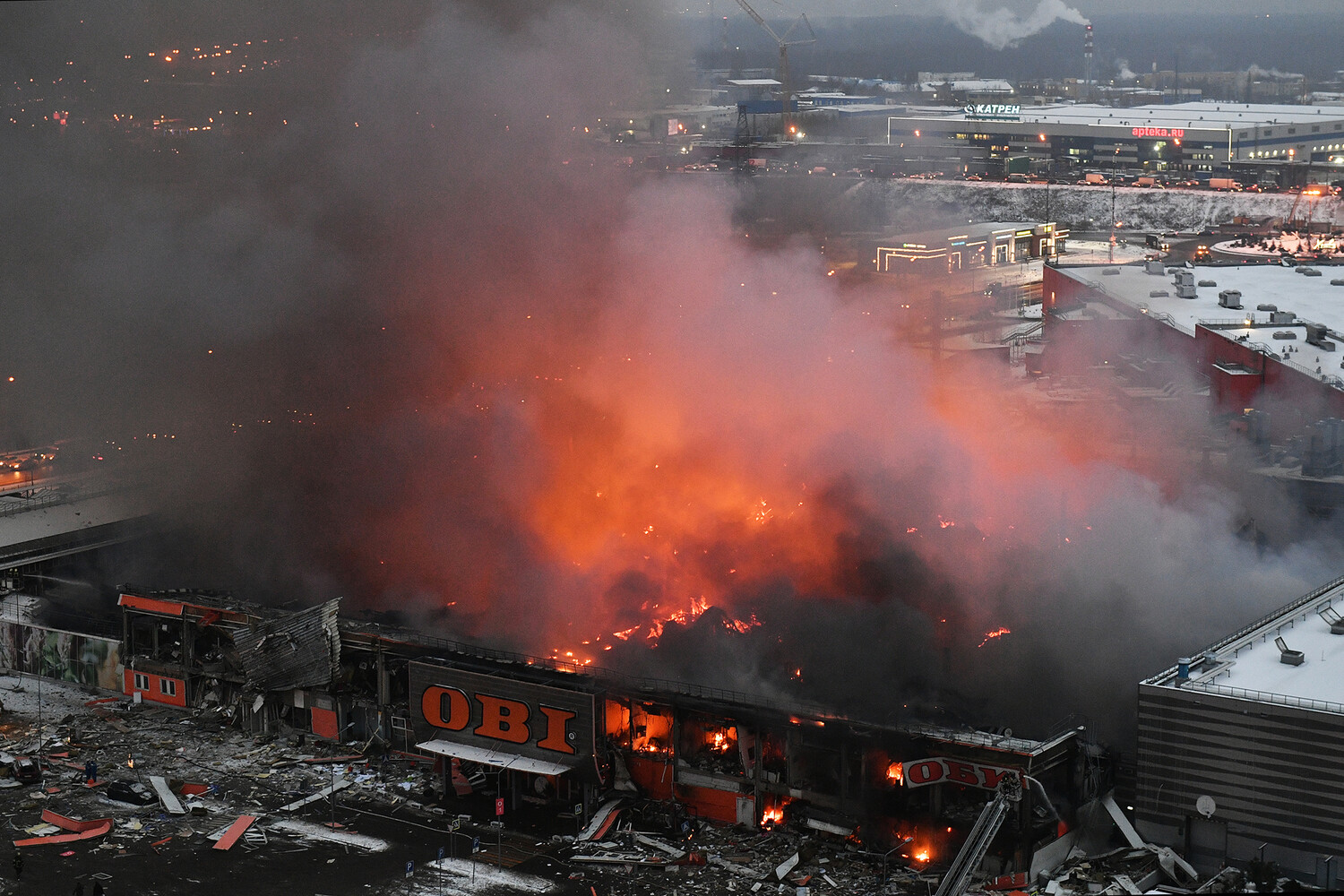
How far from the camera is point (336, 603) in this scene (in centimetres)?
2923

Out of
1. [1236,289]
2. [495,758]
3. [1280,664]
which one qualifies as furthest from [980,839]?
[1236,289]

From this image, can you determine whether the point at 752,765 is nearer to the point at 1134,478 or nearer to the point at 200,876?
the point at 200,876

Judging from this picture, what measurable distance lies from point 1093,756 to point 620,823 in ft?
24.6

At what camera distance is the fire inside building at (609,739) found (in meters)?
23.5

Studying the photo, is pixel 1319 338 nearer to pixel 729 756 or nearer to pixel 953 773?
pixel 953 773

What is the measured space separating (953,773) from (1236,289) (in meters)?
34.7

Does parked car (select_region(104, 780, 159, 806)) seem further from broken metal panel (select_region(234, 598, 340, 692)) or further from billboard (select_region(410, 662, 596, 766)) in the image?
billboard (select_region(410, 662, 596, 766))

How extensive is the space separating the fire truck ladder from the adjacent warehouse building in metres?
71.1

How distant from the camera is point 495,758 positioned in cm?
2586

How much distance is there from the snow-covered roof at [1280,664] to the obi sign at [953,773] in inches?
106

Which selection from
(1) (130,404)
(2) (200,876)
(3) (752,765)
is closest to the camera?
(2) (200,876)

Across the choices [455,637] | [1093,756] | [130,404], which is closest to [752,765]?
[1093,756]

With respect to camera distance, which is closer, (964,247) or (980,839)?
(980,839)

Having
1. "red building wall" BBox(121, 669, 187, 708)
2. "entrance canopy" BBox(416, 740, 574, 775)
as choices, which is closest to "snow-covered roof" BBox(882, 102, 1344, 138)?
"red building wall" BBox(121, 669, 187, 708)
